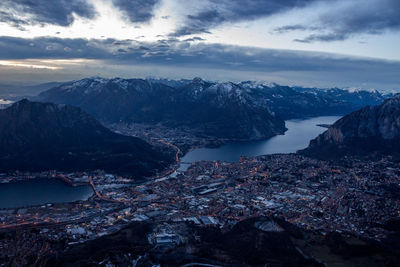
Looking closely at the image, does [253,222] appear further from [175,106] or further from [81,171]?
[175,106]

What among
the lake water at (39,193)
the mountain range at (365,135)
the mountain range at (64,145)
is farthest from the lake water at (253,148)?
the lake water at (39,193)

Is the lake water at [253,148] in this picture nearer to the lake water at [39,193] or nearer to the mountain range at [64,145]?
the mountain range at [64,145]

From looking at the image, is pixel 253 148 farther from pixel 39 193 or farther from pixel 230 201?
pixel 39 193

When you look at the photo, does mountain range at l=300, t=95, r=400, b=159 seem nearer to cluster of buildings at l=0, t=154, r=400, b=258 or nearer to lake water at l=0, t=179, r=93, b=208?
cluster of buildings at l=0, t=154, r=400, b=258

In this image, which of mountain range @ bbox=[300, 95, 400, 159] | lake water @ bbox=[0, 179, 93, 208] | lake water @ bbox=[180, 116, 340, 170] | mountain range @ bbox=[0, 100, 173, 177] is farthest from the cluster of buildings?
lake water @ bbox=[180, 116, 340, 170]

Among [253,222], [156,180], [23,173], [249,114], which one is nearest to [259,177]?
[156,180]

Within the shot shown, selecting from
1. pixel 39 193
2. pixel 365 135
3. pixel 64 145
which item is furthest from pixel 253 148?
pixel 39 193
